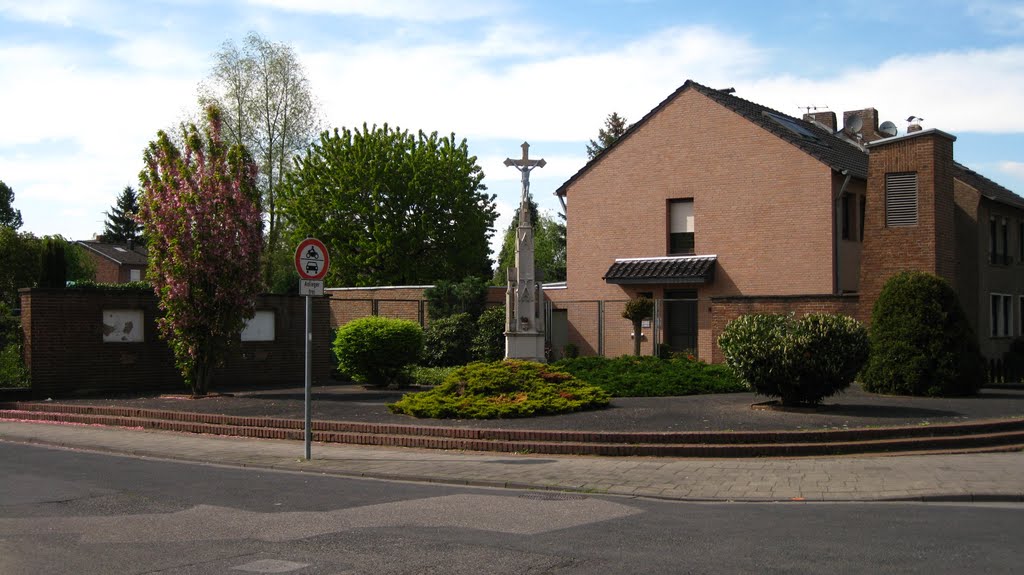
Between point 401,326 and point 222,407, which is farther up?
point 401,326

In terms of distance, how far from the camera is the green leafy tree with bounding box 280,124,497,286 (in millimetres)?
47406

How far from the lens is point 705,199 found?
→ 107 ft

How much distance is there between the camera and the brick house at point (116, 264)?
7956 centimetres

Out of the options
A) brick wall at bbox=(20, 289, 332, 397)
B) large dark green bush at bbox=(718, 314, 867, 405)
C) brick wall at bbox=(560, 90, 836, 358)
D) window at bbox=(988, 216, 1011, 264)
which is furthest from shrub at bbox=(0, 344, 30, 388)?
window at bbox=(988, 216, 1011, 264)

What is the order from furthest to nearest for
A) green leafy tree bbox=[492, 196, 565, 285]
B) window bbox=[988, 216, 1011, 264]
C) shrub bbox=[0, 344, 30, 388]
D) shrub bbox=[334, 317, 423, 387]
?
green leafy tree bbox=[492, 196, 565, 285], window bbox=[988, 216, 1011, 264], shrub bbox=[334, 317, 423, 387], shrub bbox=[0, 344, 30, 388]

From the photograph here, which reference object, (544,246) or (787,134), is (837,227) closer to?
(787,134)

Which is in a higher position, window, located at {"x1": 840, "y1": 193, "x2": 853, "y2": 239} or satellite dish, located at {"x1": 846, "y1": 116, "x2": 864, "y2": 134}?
satellite dish, located at {"x1": 846, "y1": 116, "x2": 864, "y2": 134}

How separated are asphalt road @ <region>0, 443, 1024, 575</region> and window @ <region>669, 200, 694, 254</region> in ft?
76.0

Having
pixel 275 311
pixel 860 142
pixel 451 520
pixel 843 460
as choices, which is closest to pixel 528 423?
pixel 843 460

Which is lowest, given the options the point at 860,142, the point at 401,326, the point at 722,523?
the point at 722,523

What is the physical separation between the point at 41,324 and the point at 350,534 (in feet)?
52.5

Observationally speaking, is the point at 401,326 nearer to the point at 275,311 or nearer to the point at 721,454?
the point at 275,311

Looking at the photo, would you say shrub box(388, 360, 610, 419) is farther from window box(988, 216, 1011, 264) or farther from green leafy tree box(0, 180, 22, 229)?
green leafy tree box(0, 180, 22, 229)

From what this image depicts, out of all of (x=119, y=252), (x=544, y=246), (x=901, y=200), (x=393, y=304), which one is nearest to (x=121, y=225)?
(x=119, y=252)
